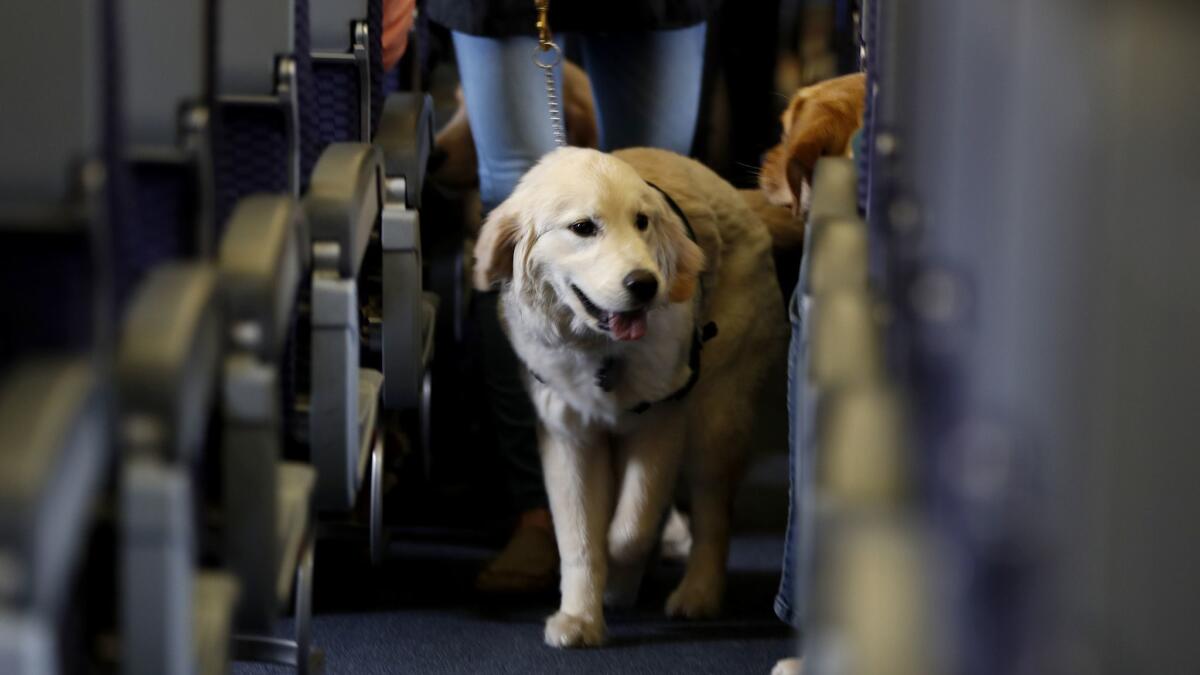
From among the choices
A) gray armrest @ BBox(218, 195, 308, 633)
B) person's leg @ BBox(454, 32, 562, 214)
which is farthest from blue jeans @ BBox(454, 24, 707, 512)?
gray armrest @ BBox(218, 195, 308, 633)

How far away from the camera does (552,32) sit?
3193 millimetres

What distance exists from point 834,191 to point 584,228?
2.90ft

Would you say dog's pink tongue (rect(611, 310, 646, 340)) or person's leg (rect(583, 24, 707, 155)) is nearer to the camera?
dog's pink tongue (rect(611, 310, 646, 340))

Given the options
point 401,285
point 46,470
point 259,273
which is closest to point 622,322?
point 401,285

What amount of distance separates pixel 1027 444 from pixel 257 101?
1.16m

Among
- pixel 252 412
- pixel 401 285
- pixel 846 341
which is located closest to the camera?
pixel 846 341

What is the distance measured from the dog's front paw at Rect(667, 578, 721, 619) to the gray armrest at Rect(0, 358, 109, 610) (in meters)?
1.92

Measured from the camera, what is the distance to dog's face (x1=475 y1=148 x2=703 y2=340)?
2.88 metres

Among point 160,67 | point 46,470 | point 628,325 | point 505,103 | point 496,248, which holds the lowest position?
point 628,325

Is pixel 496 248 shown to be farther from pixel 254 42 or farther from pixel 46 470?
pixel 46 470

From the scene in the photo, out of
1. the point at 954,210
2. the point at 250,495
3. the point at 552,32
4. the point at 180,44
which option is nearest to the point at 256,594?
the point at 250,495

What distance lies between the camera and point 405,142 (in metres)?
2.83

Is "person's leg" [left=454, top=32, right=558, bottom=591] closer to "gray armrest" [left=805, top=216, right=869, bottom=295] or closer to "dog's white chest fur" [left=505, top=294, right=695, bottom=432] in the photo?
"dog's white chest fur" [left=505, top=294, right=695, bottom=432]

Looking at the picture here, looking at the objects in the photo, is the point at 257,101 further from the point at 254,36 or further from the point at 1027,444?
the point at 1027,444
